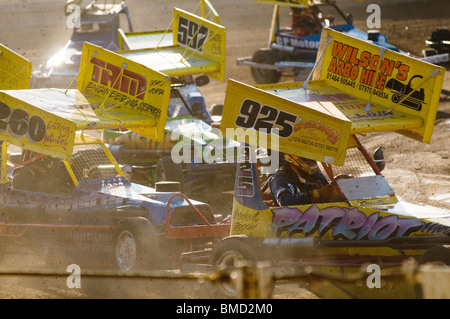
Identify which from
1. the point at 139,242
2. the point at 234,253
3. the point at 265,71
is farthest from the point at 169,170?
the point at 265,71

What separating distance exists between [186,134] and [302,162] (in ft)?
15.5

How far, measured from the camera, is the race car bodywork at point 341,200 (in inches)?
294

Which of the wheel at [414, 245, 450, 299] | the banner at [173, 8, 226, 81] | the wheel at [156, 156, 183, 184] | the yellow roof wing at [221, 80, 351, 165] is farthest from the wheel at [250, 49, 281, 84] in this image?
the wheel at [414, 245, 450, 299]

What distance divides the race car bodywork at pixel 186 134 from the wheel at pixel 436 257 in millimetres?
5605

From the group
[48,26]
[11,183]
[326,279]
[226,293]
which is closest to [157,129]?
[11,183]

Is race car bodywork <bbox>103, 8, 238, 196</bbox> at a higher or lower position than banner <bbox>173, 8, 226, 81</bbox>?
lower

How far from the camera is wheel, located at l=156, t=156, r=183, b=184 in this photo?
1215 centimetres

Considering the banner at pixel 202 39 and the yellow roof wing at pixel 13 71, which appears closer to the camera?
the yellow roof wing at pixel 13 71

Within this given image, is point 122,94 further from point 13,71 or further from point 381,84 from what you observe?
point 381,84

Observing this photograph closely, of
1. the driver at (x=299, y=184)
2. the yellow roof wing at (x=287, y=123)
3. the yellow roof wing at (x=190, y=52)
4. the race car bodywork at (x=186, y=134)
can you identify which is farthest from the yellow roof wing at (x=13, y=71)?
the yellow roof wing at (x=287, y=123)

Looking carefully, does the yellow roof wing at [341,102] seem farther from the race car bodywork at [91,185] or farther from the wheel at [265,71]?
the wheel at [265,71]

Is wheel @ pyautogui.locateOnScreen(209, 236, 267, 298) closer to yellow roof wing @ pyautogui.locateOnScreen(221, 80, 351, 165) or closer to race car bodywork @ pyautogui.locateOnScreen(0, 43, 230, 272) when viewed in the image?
yellow roof wing @ pyautogui.locateOnScreen(221, 80, 351, 165)

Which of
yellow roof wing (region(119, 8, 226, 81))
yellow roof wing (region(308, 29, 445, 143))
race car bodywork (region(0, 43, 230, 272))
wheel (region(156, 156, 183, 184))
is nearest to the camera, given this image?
yellow roof wing (region(308, 29, 445, 143))

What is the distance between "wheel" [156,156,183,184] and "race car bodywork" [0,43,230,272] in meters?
1.54
